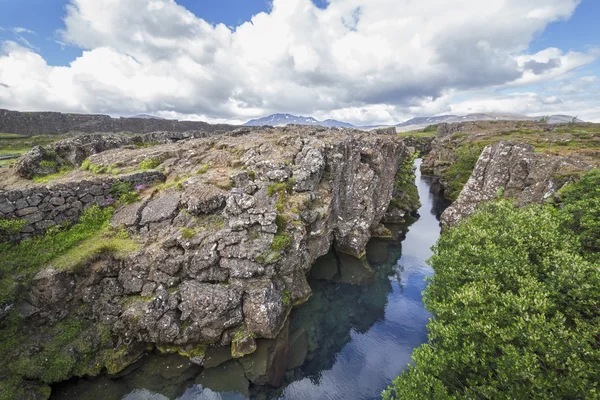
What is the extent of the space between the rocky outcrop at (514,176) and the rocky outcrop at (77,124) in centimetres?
8501

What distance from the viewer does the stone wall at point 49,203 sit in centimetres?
2188

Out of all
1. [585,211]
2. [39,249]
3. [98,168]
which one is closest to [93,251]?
[39,249]

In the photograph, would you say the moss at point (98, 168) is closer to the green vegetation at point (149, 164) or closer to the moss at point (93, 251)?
the green vegetation at point (149, 164)

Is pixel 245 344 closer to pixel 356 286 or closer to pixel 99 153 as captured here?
pixel 356 286

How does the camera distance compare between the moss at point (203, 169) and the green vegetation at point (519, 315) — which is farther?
the moss at point (203, 169)

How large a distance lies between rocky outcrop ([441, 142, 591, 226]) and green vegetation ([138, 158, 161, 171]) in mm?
43211

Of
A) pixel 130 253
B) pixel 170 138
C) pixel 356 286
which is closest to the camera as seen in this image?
pixel 130 253

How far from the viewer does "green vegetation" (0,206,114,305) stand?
19.5 meters

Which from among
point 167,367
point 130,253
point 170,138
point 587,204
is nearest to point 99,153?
point 170,138

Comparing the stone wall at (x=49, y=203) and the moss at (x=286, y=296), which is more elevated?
the stone wall at (x=49, y=203)

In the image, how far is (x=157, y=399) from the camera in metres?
19.8

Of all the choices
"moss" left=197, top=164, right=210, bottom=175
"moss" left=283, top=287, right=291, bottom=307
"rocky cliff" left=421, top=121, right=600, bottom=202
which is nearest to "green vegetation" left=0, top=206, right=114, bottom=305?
"moss" left=197, top=164, right=210, bottom=175

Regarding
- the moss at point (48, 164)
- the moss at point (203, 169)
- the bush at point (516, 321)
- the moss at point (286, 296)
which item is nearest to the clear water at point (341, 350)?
the moss at point (286, 296)

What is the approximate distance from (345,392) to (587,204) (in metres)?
22.8
